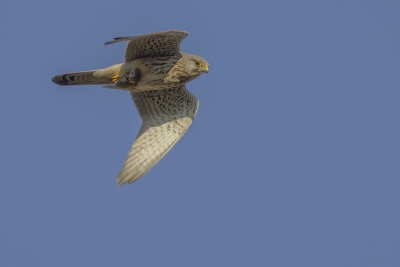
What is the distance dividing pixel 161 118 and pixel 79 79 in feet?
5.64

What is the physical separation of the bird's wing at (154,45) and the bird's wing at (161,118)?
102cm

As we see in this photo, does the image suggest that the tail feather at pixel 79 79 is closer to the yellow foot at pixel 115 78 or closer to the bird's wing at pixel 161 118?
the yellow foot at pixel 115 78

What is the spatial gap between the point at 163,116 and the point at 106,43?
2.88 meters

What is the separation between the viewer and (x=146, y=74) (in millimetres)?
10086

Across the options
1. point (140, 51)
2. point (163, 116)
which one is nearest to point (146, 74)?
point (140, 51)

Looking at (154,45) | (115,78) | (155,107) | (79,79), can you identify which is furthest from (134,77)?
(155,107)

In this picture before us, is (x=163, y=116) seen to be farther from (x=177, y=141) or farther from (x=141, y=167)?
(x=141, y=167)

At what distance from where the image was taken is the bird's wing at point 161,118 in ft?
34.2

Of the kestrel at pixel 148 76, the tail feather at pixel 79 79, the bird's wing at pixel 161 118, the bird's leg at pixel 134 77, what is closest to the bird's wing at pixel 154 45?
the kestrel at pixel 148 76

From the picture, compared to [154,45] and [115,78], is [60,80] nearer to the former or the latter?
[115,78]

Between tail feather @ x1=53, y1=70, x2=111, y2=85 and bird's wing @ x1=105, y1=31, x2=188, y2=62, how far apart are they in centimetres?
59

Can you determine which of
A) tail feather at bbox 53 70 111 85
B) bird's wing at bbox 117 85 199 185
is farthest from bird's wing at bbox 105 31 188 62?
bird's wing at bbox 117 85 199 185

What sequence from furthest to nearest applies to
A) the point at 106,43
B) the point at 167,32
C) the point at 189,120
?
the point at 189,120
the point at 167,32
the point at 106,43

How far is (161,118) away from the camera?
1100cm
